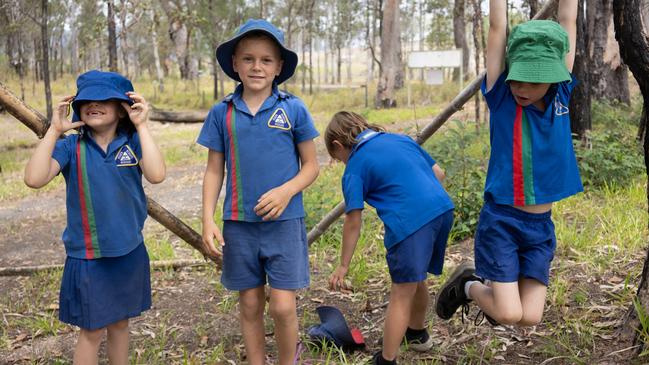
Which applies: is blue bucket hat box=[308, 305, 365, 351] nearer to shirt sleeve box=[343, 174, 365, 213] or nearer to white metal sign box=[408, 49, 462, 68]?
shirt sleeve box=[343, 174, 365, 213]

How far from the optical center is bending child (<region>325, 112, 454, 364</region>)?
270cm

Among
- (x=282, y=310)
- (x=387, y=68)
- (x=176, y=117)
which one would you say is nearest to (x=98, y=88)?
(x=282, y=310)

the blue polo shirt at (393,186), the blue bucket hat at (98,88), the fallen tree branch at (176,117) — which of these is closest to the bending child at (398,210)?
the blue polo shirt at (393,186)

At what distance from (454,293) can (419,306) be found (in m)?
0.21

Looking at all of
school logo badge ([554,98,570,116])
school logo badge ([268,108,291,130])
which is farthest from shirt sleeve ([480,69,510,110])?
school logo badge ([268,108,291,130])

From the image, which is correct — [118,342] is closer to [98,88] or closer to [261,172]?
[261,172]

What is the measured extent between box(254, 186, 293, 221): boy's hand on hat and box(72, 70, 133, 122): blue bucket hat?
0.70 meters

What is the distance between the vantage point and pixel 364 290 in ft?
13.3

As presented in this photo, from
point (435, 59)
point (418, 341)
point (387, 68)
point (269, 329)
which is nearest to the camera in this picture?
point (418, 341)

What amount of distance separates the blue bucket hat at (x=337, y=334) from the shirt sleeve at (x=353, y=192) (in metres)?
0.84

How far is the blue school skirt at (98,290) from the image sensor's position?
245 cm

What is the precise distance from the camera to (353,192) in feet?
8.87

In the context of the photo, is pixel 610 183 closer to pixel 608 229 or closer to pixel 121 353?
pixel 608 229

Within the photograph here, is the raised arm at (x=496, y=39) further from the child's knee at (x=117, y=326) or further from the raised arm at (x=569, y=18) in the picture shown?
the child's knee at (x=117, y=326)
